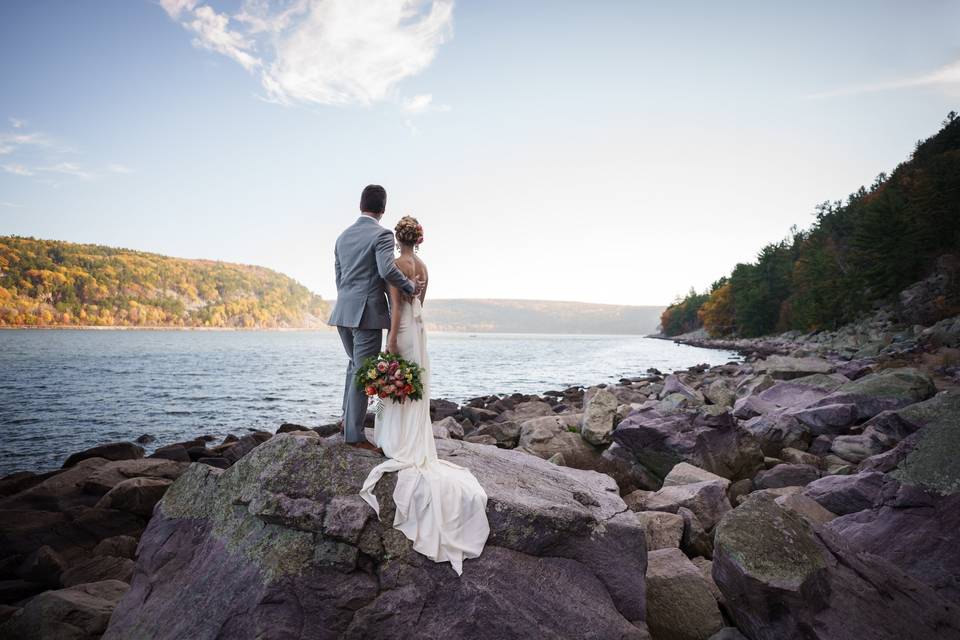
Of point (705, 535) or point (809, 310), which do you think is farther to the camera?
point (809, 310)

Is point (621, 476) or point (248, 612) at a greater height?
point (248, 612)

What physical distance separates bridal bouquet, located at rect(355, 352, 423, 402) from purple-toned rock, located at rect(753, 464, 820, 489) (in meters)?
7.95

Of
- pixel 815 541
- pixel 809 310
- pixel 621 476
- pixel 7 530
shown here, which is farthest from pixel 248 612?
pixel 809 310

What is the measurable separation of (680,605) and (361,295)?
17.0ft

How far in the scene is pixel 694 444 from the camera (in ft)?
34.3

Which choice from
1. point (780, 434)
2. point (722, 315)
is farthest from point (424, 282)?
point (722, 315)

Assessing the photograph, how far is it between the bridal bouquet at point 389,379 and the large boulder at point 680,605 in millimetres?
3667

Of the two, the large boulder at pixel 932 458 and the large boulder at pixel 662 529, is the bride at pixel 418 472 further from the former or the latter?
the large boulder at pixel 932 458

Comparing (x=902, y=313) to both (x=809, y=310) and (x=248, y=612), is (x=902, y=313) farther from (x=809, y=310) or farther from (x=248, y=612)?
(x=248, y=612)

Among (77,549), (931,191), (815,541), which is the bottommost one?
(77,549)

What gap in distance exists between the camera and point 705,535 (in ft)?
23.9

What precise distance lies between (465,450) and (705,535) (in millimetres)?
3900

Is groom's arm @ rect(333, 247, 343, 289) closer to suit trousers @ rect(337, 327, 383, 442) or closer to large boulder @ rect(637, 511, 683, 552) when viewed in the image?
suit trousers @ rect(337, 327, 383, 442)

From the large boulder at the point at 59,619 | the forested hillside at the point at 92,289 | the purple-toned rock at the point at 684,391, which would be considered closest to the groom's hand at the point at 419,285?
the large boulder at the point at 59,619
